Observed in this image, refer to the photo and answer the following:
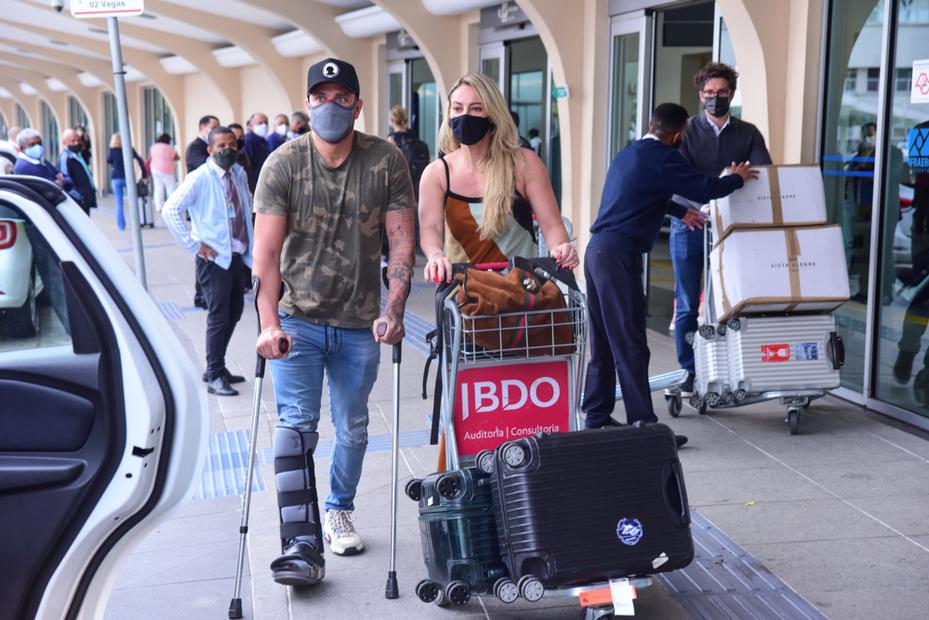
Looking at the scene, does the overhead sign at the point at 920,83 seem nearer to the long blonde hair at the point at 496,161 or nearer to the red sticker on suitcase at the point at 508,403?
the long blonde hair at the point at 496,161

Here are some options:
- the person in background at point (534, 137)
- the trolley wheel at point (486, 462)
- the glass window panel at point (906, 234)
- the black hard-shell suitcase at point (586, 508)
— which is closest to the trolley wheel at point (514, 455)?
the black hard-shell suitcase at point (586, 508)

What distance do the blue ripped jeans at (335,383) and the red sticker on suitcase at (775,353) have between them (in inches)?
106

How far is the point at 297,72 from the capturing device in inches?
779

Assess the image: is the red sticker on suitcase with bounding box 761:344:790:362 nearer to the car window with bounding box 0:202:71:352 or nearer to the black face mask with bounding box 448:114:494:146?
the black face mask with bounding box 448:114:494:146

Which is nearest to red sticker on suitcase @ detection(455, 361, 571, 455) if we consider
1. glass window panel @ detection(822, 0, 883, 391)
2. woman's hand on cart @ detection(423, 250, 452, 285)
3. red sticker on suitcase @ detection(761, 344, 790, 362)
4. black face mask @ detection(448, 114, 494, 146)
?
woman's hand on cart @ detection(423, 250, 452, 285)

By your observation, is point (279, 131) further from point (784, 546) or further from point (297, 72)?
point (784, 546)

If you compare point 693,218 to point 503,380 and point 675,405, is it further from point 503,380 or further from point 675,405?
point 503,380

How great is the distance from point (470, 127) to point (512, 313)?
835 mm

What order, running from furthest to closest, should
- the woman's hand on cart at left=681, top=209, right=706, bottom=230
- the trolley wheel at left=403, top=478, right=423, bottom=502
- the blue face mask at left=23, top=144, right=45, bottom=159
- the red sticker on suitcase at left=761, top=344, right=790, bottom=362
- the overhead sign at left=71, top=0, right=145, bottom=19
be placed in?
the blue face mask at left=23, top=144, right=45, bottom=159 < the overhead sign at left=71, top=0, right=145, bottom=19 < the woman's hand on cart at left=681, top=209, right=706, bottom=230 < the red sticker on suitcase at left=761, top=344, right=790, bottom=362 < the trolley wheel at left=403, top=478, right=423, bottom=502

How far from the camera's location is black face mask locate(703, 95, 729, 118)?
634 cm

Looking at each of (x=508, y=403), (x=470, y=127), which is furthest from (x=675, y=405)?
(x=470, y=127)

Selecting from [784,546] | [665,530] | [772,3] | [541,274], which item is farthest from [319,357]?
[772,3]

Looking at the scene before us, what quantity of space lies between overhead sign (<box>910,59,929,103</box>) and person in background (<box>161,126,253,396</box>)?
4.29 meters

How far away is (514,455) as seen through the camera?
11.4 ft
